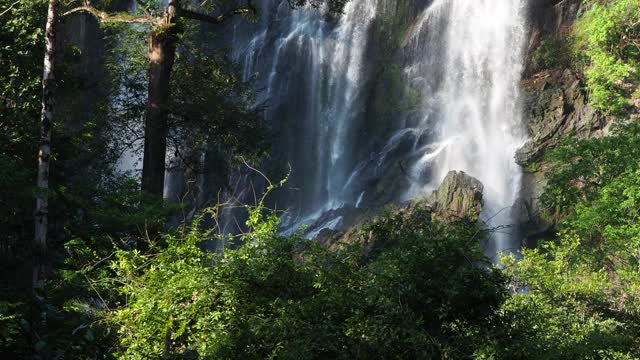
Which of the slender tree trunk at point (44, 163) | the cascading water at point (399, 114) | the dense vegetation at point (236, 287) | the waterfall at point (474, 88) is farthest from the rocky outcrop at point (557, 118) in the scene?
the slender tree trunk at point (44, 163)

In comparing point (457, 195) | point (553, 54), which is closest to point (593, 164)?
point (457, 195)

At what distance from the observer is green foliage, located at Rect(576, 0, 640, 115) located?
26.0m

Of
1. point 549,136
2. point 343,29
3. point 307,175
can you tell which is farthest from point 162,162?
point 343,29

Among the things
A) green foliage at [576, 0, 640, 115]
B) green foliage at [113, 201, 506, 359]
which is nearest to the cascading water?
green foliage at [576, 0, 640, 115]

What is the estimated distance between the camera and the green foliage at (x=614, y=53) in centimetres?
2603

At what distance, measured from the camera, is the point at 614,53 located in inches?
1083

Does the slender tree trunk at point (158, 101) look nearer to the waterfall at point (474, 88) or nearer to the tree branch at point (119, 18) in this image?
the tree branch at point (119, 18)

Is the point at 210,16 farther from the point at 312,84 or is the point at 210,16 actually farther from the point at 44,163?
the point at 312,84

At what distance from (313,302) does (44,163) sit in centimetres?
542

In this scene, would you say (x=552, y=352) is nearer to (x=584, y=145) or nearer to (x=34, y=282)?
(x=34, y=282)

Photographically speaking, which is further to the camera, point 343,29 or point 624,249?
point 343,29

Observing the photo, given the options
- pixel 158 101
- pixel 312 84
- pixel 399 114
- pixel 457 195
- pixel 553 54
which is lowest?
pixel 457 195

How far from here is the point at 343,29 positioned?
134 feet

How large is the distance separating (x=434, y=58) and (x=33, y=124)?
28.7 metres
